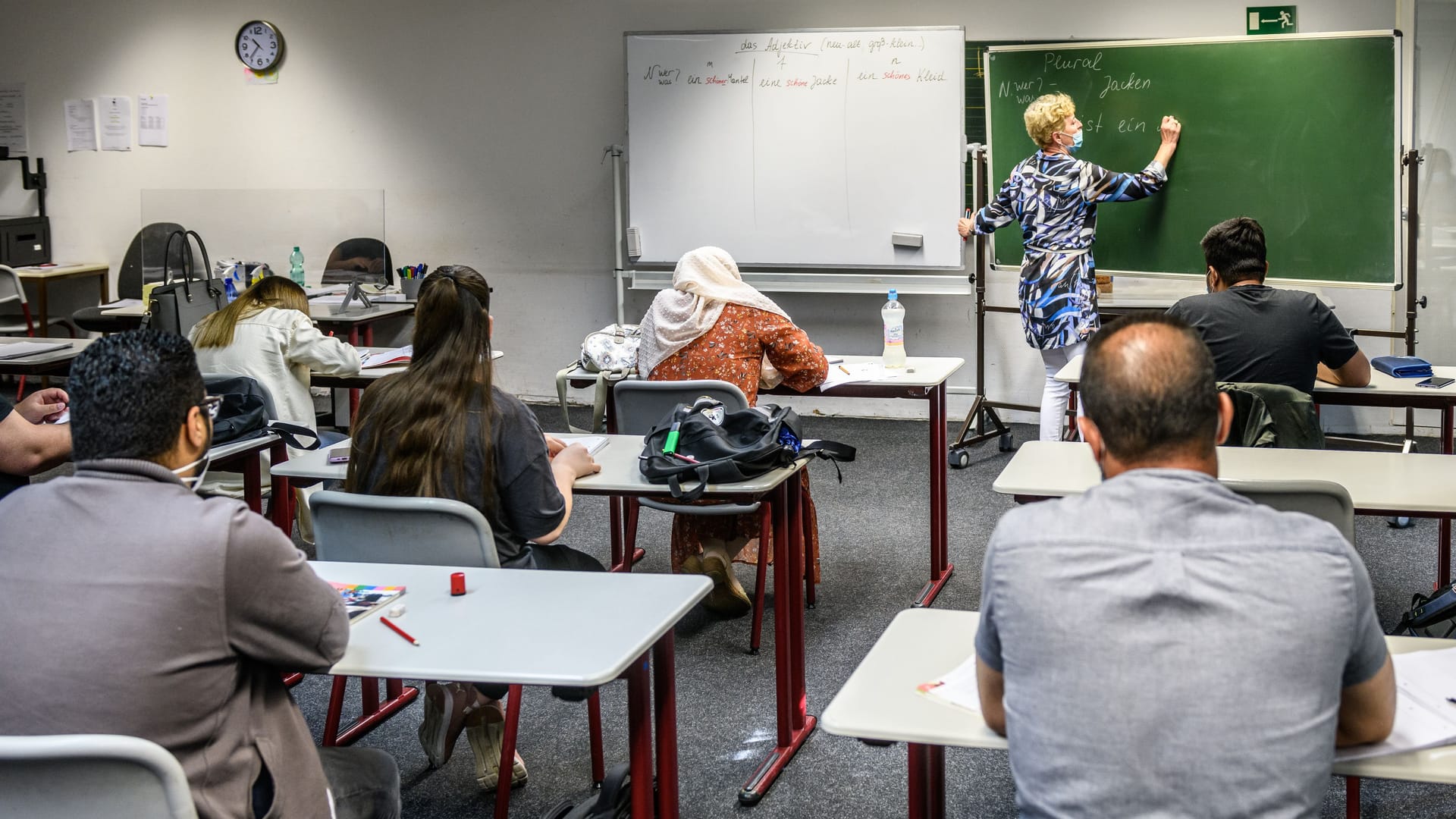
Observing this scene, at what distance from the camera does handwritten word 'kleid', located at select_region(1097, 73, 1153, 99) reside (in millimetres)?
5168

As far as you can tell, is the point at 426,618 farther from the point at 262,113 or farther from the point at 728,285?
the point at 262,113

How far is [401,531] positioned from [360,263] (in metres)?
4.84

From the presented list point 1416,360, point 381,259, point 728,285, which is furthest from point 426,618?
point 381,259

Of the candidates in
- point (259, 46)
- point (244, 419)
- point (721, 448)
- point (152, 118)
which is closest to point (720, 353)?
point (721, 448)

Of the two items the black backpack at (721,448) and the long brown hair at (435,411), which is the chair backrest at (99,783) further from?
the black backpack at (721,448)

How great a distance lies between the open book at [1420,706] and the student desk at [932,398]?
210 centimetres

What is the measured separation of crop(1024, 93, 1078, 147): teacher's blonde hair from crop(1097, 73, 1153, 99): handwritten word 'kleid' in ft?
1.24

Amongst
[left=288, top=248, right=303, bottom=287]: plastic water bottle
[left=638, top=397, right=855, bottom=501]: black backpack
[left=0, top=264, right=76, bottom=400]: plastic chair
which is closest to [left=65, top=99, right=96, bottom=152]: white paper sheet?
[left=0, top=264, right=76, bottom=400]: plastic chair

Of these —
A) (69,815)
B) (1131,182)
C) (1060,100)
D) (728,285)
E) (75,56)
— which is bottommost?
(69,815)

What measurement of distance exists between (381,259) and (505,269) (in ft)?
2.18

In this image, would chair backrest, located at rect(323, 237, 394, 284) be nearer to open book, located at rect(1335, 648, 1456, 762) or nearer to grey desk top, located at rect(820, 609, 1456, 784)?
grey desk top, located at rect(820, 609, 1456, 784)

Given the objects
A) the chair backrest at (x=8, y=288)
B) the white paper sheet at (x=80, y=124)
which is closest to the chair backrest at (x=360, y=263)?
the chair backrest at (x=8, y=288)

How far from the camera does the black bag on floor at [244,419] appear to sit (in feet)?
10.6

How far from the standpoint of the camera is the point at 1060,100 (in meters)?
4.88
